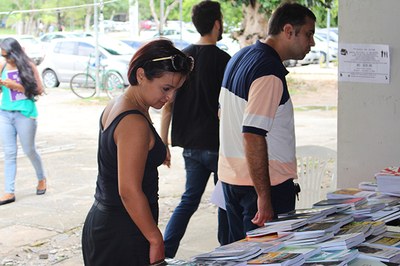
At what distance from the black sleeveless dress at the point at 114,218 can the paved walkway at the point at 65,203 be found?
2.75 metres

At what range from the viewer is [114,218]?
2.76 metres

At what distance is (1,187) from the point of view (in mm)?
8031

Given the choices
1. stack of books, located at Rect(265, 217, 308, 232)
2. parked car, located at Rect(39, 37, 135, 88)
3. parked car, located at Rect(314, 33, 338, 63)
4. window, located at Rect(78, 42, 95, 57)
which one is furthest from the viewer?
parked car, located at Rect(314, 33, 338, 63)

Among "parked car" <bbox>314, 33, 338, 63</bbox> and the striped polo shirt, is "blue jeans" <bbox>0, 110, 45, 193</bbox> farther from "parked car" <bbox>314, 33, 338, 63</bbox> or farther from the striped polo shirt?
"parked car" <bbox>314, 33, 338, 63</bbox>

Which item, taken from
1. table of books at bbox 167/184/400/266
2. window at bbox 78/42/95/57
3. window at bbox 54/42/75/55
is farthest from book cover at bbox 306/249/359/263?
window at bbox 54/42/75/55

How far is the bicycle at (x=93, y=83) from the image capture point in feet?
55.9

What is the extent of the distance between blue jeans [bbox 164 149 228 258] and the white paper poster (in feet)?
3.72

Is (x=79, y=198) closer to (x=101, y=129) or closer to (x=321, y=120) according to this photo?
(x=101, y=129)

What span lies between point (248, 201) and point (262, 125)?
497 mm

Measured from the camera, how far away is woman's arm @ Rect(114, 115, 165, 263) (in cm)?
262

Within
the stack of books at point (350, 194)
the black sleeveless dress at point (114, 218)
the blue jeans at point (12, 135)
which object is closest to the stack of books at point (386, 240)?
the stack of books at point (350, 194)

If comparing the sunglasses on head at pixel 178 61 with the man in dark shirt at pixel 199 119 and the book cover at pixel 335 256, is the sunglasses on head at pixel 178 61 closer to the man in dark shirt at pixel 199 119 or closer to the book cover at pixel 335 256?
the book cover at pixel 335 256

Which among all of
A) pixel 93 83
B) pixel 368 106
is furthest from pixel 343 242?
pixel 93 83

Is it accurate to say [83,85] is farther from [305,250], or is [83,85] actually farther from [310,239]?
[305,250]
